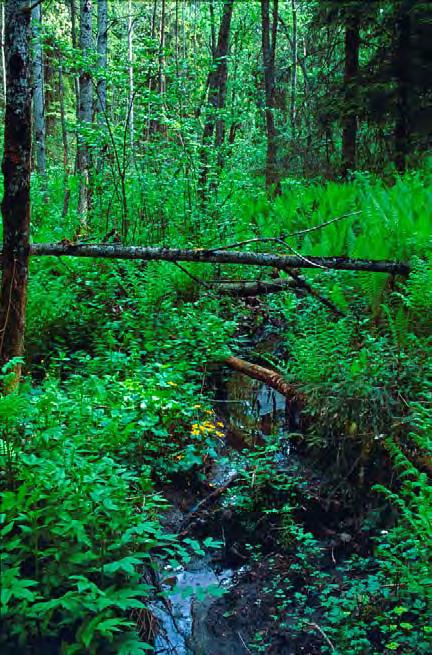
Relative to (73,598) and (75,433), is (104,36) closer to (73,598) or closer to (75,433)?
(75,433)

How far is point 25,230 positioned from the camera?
419 centimetres

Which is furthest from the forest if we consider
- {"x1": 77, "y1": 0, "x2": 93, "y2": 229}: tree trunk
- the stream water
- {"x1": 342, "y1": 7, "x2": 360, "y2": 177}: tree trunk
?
{"x1": 342, "y1": 7, "x2": 360, "y2": 177}: tree trunk

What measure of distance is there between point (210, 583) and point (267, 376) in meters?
2.33

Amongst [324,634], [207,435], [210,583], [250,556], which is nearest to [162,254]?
[207,435]

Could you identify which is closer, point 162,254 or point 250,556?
point 250,556

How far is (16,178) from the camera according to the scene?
4027mm

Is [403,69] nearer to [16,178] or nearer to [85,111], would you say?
[85,111]

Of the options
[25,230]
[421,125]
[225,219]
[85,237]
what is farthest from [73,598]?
[421,125]

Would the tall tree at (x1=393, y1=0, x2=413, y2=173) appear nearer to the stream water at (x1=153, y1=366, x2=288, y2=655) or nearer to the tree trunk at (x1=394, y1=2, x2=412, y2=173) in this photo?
the tree trunk at (x1=394, y1=2, x2=412, y2=173)

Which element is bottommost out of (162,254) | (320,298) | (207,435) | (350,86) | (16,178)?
(207,435)

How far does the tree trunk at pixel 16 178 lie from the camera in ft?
12.7

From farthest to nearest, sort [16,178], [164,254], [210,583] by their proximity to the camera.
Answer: [164,254]
[16,178]
[210,583]

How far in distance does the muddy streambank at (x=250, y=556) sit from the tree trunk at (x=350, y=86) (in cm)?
770

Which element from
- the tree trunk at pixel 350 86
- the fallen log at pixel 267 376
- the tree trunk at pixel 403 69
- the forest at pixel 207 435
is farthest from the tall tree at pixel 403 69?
the fallen log at pixel 267 376
